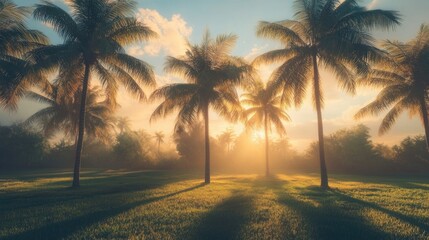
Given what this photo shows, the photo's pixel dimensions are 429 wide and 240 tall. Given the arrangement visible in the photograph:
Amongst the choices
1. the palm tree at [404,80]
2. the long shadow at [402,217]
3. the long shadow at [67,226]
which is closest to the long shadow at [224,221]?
the long shadow at [67,226]

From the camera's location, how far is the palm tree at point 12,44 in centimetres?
1523

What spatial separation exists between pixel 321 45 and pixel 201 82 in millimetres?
7911

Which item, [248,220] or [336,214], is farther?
[336,214]

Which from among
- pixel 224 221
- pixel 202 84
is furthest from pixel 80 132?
pixel 224 221

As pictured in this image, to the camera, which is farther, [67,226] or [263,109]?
[263,109]

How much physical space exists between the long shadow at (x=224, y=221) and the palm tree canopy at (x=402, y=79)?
47.1 feet

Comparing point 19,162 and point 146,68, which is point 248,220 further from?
point 19,162

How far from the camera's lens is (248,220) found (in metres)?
7.46

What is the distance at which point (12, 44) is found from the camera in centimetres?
1562

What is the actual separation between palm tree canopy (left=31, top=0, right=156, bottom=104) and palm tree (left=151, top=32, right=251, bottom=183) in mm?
2988

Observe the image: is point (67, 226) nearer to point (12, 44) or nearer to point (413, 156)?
point (12, 44)

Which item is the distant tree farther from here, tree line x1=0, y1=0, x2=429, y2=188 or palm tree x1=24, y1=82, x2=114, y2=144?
palm tree x1=24, y1=82, x2=114, y2=144

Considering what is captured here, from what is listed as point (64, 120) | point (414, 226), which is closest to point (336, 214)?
point (414, 226)

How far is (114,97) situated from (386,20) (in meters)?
16.6
